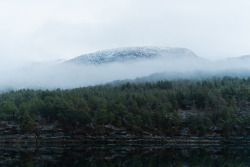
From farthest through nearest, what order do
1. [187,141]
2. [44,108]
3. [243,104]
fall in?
[243,104], [44,108], [187,141]

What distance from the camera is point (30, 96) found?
160 meters

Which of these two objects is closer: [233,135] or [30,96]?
[233,135]

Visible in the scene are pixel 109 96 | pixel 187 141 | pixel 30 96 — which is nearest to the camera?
pixel 187 141

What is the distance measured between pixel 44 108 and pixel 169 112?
50.0 m

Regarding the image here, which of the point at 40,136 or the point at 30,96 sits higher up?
the point at 30,96

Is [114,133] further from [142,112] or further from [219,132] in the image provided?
[219,132]

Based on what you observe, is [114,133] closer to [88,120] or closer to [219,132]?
[88,120]

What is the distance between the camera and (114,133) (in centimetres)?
11600

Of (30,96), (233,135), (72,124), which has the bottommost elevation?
(233,135)

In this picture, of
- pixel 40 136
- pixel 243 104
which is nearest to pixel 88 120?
pixel 40 136

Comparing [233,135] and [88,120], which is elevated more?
[88,120]

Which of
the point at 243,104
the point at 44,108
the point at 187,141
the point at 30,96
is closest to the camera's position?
the point at 187,141

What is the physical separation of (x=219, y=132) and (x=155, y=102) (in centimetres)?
2970

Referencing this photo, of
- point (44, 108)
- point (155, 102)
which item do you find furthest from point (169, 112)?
point (44, 108)
